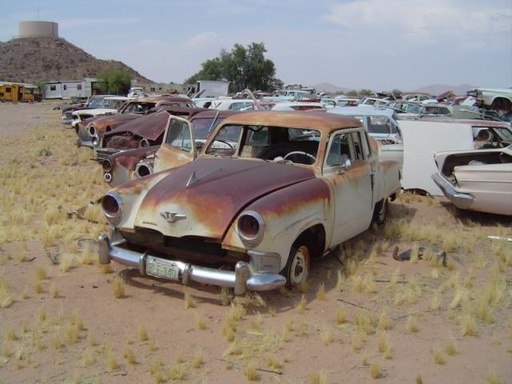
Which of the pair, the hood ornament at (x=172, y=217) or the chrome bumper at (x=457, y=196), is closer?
the hood ornament at (x=172, y=217)

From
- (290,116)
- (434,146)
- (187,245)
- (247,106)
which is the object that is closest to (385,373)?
(187,245)

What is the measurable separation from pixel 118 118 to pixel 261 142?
27.2 feet

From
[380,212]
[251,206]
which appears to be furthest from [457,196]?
[251,206]

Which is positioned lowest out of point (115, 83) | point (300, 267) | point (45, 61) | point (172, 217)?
point (300, 267)

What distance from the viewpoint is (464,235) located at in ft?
24.7

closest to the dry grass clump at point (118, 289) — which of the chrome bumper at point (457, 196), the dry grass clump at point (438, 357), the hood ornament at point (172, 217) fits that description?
the hood ornament at point (172, 217)

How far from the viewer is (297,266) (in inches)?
207

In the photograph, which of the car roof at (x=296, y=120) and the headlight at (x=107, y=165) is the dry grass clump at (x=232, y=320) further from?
the headlight at (x=107, y=165)

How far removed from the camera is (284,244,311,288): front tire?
5.07 metres

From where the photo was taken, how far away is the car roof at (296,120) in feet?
19.8

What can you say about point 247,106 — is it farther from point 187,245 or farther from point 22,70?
point 22,70

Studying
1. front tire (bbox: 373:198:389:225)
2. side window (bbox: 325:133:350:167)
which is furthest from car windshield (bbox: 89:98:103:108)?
side window (bbox: 325:133:350:167)

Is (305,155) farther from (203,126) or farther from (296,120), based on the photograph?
(203,126)

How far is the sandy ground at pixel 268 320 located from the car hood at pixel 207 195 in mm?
657
